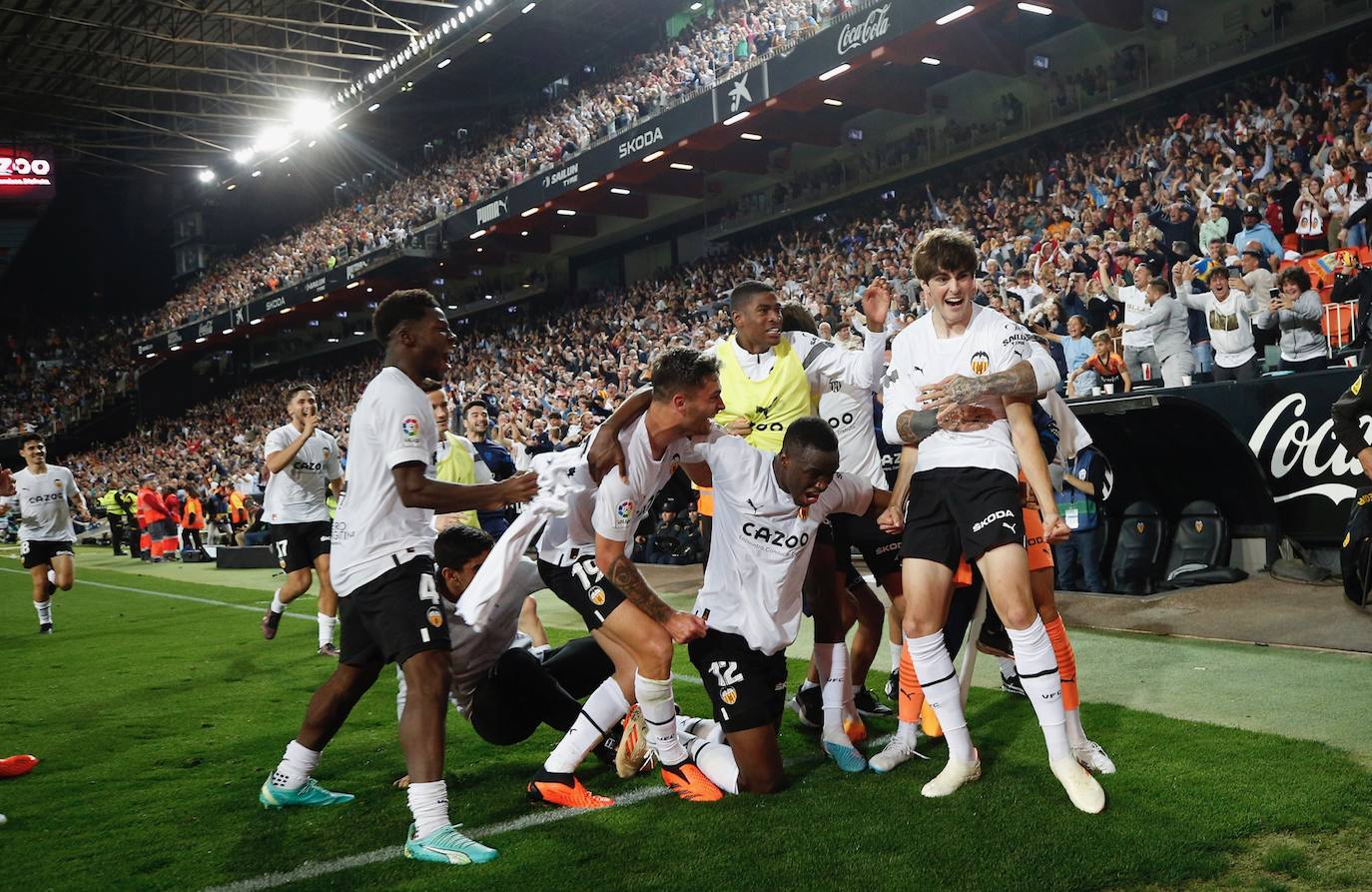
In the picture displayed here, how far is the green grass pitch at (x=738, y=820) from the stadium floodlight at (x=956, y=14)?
14.2 metres

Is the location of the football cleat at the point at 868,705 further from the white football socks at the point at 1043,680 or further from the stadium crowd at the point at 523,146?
the stadium crowd at the point at 523,146

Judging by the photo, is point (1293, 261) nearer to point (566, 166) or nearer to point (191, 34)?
point (566, 166)

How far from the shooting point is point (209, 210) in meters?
52.3

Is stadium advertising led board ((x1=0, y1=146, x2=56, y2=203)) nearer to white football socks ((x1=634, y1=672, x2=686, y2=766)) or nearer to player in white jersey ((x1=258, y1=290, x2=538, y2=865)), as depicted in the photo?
player in white jersey ((x1=258, y1=290, x2=538, y2=865))

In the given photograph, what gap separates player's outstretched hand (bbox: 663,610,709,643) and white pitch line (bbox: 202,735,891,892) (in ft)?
2.47

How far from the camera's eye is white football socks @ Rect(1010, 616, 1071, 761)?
393 centimetres

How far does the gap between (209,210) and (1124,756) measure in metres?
55.8

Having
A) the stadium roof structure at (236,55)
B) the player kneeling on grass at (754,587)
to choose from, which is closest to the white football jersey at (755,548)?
the player kneeling on grass at (754,587)

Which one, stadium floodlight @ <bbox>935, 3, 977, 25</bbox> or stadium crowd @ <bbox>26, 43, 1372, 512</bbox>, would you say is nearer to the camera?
stadium crowd @ <bbox>26, 43, 1372, 512</bbox>

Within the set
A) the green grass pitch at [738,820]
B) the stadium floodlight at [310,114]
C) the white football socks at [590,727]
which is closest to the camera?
the green grass pitch at [738,820]

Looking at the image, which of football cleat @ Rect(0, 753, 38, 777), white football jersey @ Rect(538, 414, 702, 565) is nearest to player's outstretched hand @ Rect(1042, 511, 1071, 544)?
white football jersey @ Rect(538, 414, 702, 565)

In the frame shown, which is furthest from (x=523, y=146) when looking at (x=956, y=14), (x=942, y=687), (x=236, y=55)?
(x=942, y=687)

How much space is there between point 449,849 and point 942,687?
195cm

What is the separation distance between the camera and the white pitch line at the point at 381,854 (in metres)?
3.55
